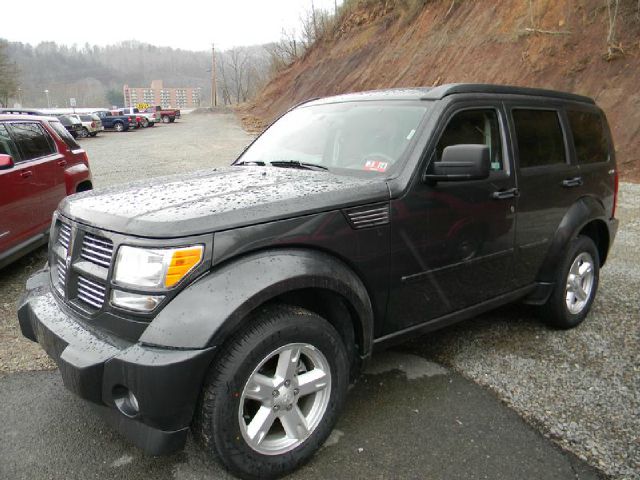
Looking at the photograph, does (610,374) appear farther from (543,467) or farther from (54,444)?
(54,444)

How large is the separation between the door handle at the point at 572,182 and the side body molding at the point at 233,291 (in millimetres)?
2203

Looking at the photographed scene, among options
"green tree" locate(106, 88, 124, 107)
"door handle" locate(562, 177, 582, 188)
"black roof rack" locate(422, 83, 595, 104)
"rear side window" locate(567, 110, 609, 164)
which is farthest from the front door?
"green tree" locate(106, 88, 124, 107)

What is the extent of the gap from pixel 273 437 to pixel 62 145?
5.59m

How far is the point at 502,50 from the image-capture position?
18.0m

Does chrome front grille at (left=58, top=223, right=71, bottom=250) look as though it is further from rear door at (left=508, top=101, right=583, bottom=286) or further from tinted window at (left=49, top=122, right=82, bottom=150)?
tinted window at (left=49, top=122, right=82, bottom=150)

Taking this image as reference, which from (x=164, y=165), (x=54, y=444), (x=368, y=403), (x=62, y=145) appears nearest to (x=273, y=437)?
(x=368, y=403)

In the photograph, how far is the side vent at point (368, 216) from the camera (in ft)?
8.75

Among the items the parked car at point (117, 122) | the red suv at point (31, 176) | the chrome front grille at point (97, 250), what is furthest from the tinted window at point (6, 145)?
the parked car at point (117, 122)

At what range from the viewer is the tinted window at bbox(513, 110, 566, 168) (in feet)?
11.9

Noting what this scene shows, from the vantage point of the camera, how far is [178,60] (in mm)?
141750

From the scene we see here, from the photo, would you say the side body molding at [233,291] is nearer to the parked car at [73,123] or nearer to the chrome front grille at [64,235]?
the chrome front grille at [64,235]

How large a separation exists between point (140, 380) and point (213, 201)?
2.90ft

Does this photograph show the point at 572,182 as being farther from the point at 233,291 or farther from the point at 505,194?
the point at 233,291

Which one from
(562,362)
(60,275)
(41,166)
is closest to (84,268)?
(60,275)
